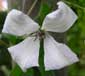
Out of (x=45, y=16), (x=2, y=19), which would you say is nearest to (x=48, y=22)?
(x=45, y=16)

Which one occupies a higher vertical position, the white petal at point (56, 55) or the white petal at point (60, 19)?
the white petal at point (60, 19)

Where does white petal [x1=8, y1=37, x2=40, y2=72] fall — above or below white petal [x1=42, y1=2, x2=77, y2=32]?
below

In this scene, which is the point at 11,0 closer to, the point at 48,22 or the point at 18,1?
the point at 18,1

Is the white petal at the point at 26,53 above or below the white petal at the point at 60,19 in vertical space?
below

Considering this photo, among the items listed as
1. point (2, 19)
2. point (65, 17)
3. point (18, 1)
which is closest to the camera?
point (65, 17)
